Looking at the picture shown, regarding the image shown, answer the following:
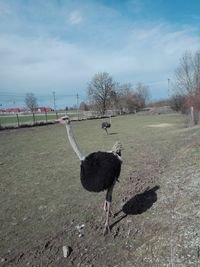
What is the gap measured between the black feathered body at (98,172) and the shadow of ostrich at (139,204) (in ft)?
2.76

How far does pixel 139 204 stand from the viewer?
19.1 ft

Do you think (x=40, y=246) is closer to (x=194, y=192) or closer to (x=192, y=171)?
(x=194, y=192)

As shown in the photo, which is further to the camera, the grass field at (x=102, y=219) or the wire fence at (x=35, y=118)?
the wire fence at (x=35, y=118)

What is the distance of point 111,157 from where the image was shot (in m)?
5.15

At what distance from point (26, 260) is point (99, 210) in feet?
6.40

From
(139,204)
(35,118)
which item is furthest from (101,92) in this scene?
(139,204)

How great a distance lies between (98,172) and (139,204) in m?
1.49

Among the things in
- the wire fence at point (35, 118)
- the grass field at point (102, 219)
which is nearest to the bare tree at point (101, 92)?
the wire fence at point (35, 118)

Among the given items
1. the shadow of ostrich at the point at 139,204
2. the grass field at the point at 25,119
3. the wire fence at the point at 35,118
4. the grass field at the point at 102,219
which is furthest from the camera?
the grass field at the point at 25,119

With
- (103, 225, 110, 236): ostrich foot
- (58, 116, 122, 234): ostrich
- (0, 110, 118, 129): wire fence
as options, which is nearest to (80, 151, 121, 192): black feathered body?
(58, 116, 122, 234): ostrich

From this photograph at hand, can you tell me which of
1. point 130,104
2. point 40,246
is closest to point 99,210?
point 40,246

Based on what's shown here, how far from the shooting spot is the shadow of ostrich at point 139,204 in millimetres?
5492

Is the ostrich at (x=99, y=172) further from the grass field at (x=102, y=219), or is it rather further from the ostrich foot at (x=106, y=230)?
the grass field at (x=102, y=219)

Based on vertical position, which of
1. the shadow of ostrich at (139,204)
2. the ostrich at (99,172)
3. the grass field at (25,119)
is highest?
the ostrich at (99,172)
